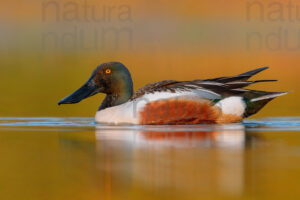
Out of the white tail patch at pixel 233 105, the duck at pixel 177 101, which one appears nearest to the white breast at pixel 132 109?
the duck at pixel 177 101

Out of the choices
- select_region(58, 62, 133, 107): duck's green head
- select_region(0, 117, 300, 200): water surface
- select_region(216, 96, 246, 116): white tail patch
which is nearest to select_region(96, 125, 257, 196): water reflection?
select_region(0, 117, 300, 200): water surface

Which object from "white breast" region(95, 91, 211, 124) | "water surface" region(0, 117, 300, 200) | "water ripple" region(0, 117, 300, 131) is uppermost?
"white breast" region(95, 91, 211, 124)

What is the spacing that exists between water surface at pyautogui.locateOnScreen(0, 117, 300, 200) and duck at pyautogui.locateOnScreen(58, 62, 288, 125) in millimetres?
580

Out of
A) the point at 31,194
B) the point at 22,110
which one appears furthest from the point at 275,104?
the point at 31,194

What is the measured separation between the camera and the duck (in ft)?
29.0

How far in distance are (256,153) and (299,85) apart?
9.79 m

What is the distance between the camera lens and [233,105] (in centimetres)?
912

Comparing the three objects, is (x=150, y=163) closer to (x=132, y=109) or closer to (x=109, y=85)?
(x=132, y=109)

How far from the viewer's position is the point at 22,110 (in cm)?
1065

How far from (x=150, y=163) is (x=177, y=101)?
10.7 feet

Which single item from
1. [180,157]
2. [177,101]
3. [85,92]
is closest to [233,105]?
[177,101]

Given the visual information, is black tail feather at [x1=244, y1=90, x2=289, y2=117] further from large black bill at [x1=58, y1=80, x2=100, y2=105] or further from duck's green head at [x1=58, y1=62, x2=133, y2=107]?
large black bill at [x1=58, y1=80, x2=100, y2=105]

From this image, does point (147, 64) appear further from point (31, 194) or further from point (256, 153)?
point (31, 194)

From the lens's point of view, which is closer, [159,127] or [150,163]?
[150,163]
